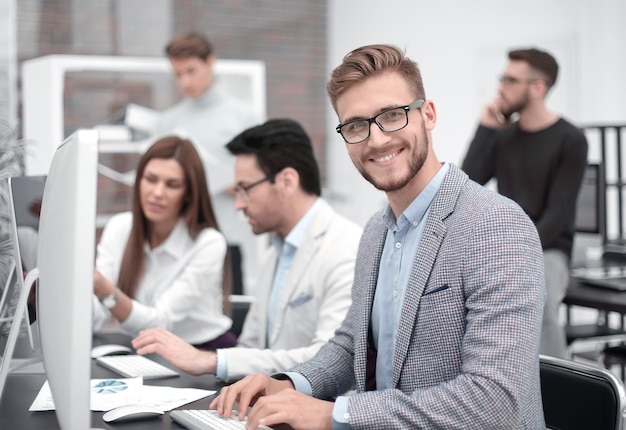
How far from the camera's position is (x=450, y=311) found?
1.42 metres

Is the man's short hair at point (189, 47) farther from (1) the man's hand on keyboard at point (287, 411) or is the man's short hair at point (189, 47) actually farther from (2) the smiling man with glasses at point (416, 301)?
(1) the man's hand on keyboard at point (287, 411)

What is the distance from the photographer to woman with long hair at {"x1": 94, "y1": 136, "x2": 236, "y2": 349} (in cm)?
259

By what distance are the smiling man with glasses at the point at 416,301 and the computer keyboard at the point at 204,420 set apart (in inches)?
0.9

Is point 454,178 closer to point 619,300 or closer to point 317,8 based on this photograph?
point 619,300

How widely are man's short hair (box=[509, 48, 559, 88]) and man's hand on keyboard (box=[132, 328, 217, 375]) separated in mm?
2483

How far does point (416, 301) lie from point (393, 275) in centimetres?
16

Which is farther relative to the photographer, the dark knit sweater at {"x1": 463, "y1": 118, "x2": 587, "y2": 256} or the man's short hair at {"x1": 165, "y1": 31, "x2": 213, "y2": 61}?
the man's short hair at {"x1": 165, "y1": 31, "x2": 213, "y2": 61}

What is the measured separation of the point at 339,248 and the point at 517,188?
1688 millimetres

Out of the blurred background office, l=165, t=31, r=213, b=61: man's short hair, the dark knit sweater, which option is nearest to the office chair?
the dark knit sweater

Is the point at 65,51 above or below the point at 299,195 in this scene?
above

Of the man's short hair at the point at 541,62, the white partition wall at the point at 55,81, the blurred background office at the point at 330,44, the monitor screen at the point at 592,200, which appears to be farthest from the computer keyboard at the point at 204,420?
the blurred background office at the point at 330,44

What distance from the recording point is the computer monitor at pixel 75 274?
1.05 meters

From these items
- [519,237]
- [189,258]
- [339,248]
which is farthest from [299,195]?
[519,237]

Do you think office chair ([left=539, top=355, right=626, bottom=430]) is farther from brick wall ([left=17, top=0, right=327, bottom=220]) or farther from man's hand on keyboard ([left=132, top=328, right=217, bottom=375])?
brick wall ([left=17, top=0, right=327, bottom=220])
